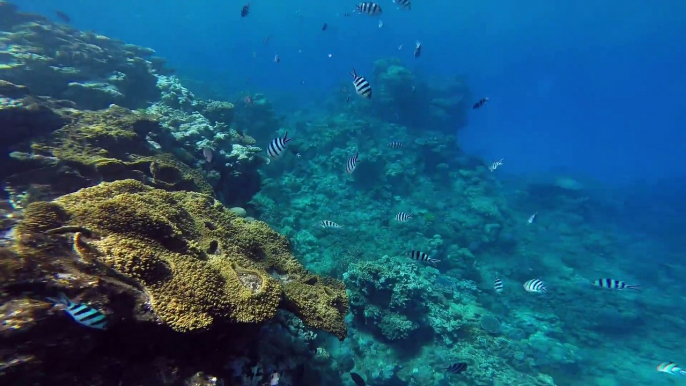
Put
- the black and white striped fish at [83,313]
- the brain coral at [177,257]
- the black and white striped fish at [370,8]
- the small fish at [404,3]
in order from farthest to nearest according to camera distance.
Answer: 1. the small fish at [404,3]
2. the black and white striped fish at [370,8]
3. the brain coral at [177,257]
4. the black and white striped fish at [83,313]

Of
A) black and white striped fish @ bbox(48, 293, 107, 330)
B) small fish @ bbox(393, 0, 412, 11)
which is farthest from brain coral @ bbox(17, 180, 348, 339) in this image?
small fish @ bbox(393, 0, 412, 11)

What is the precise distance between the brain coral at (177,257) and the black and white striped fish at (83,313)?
0.41 metres

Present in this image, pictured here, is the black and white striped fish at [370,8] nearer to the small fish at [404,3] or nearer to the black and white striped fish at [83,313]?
the small fish at [404,3]

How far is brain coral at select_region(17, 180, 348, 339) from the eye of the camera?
112 inches

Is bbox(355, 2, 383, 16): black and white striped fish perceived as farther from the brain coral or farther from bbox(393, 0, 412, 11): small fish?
the brain coral

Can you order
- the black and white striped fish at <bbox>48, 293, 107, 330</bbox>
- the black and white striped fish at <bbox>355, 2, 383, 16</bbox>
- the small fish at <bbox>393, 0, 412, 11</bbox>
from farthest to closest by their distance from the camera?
the small fish at <bbox>393, 0, 412, 11</bbox>
the black and white striped fish at <bbox>355, 2, 383, 16</bbox>
the black and white striped fish at <bbox>48, 293, 107, 330</bbox>

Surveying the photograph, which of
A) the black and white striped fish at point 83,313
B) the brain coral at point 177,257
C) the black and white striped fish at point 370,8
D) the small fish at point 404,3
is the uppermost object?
the small fish at point 404,3

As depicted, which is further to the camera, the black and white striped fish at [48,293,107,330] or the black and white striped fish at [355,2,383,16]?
the black and white striped fish at [355,2,383,16]

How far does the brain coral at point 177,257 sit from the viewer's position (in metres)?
2.84

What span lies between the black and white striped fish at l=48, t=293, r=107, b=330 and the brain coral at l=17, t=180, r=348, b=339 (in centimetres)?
41

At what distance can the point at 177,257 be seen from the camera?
3.32m

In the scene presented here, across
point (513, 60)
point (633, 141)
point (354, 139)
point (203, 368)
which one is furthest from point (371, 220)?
point (513, 60)

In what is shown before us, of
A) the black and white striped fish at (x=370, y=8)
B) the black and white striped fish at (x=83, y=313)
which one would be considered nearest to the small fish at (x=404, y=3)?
the black and white striped fish at (x=370, y=8)

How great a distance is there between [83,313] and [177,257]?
1094 mm
